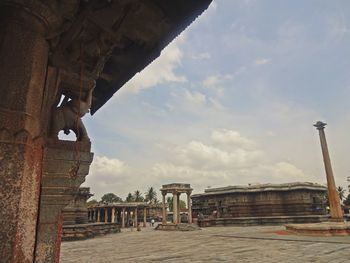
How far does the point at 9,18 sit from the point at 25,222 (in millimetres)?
1872

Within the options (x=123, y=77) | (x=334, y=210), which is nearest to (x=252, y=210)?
(x=334, y=210)

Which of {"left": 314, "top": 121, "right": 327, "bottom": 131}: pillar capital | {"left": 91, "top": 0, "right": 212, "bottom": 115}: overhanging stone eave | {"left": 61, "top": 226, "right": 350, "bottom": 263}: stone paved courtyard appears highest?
{"left": 314, "top": 121, "right": 327, "bottom": 131}: pillar capital

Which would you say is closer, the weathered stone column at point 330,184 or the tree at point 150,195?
the weathered stone column at point 330,184

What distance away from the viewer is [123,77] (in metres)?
4.24

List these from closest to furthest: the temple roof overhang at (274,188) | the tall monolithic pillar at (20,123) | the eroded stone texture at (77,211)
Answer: the tall monolithic pillar at (20,123), the eroded stone texture at (77,211), the temple roof overhang at (274,188)

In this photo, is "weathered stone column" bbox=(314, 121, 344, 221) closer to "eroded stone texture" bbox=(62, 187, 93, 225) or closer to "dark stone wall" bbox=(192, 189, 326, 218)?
"dark stone wall" bbox=(192, 189, 326, 218)

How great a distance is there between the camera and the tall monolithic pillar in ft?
6.86

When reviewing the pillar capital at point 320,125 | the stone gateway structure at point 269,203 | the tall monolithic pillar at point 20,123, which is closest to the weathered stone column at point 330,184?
the pillar capital at point 320,125

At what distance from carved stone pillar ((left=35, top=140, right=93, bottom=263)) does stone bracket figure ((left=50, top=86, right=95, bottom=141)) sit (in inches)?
7.2

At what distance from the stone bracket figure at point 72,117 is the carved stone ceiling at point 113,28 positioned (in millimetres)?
365

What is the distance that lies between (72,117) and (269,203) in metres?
32.5

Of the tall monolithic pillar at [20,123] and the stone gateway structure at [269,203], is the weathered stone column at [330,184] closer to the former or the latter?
the stone gateway structure at [269,203]

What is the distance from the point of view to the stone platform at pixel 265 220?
2762 centimetres

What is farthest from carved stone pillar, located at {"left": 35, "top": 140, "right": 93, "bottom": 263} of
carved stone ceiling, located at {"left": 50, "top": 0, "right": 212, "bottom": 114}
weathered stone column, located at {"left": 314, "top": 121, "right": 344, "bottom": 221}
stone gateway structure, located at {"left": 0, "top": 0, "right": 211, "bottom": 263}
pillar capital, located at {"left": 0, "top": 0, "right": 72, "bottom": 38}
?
weathered stone column, located at {"left": 314, "top": 121, "right": 344, "bottom": 221}
